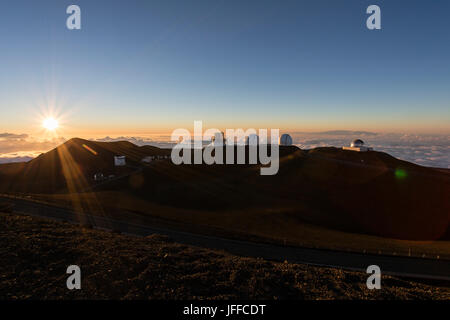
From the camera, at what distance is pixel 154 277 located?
1088cm

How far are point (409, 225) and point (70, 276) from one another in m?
47.1

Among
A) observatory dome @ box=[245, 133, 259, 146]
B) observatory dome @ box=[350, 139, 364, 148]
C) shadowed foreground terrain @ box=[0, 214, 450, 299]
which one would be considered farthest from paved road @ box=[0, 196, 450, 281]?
observatory dome @ box=[245, 133, 259, 146]

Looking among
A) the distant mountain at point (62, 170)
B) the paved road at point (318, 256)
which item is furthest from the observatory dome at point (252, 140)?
the paved road at point (318, 256)

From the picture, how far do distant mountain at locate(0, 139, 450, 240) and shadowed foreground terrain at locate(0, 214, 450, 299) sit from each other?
89.6 ft

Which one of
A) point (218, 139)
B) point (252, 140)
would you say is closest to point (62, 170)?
point (218, 139)

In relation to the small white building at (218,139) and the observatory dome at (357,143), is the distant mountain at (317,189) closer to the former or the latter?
the observatory dome at (357,143)

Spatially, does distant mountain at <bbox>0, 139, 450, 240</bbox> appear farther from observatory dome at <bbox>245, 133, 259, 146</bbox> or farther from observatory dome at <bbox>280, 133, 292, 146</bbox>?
observatory dome at <bbox>245, 133, 259, 146</bbox>

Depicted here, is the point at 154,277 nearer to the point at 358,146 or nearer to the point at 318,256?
the point at 318,256

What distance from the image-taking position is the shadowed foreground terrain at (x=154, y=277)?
9531mm

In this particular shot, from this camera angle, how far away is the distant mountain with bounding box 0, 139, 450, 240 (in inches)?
1512

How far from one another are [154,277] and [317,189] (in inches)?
1960
